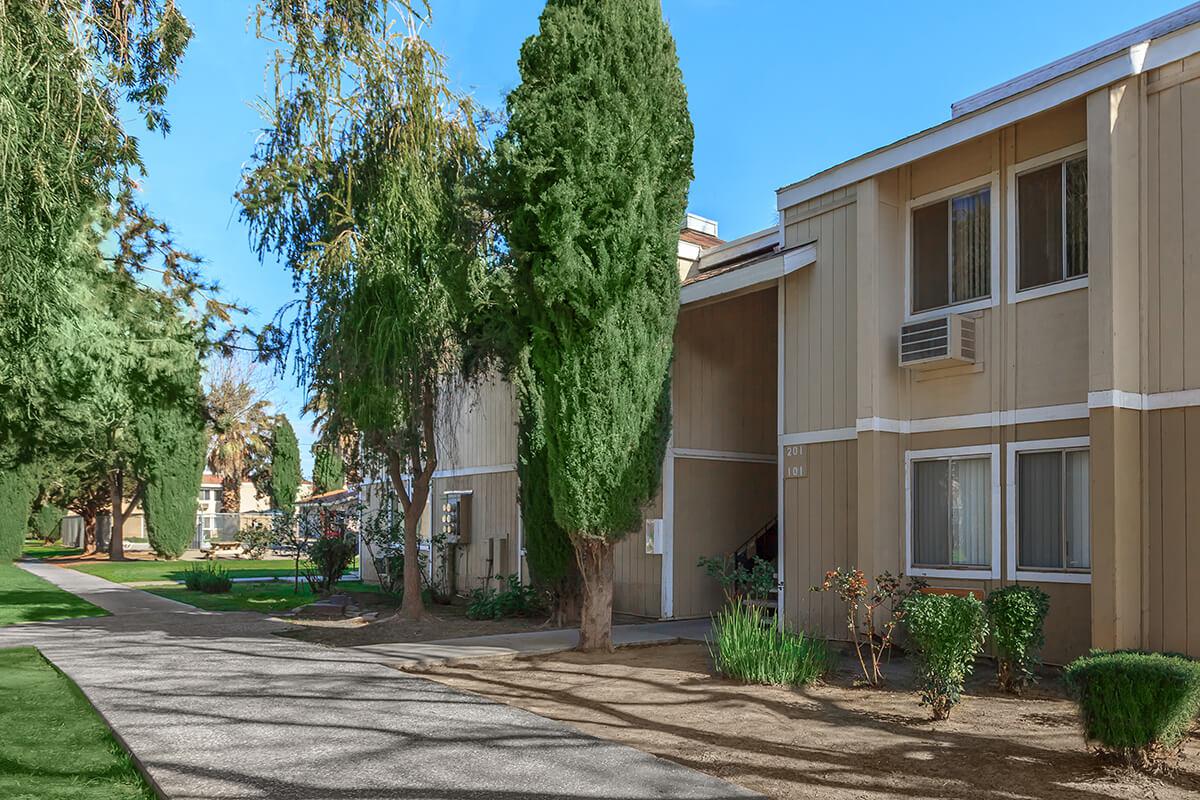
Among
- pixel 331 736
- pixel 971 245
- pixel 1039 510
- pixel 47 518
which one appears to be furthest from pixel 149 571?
pixel 47 518

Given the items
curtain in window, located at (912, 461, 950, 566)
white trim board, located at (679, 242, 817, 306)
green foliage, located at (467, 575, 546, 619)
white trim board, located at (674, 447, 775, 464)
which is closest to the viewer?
curtain in window, located at (912, 461, 950, 566)

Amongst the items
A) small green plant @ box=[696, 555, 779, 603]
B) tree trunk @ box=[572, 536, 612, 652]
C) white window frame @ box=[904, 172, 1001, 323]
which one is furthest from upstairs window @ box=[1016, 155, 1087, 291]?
tree trunk @ box=[572, 536, 612, 652]

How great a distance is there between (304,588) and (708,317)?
12.9m

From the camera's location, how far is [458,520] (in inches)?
758

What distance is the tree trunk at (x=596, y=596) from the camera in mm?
10977

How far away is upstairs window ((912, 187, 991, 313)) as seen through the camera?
10633mm

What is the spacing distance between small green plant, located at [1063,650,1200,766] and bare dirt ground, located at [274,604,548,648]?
337 inches

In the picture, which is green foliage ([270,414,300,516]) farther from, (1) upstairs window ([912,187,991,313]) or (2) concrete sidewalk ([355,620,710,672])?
(1) upstairs window ([912,187,991,313])

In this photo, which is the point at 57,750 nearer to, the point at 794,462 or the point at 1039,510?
the point at 794,462

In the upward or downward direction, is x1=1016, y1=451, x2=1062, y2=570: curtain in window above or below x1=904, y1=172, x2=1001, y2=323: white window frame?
below

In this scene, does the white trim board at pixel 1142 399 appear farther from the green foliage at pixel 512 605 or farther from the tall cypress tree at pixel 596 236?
the green foliage at pixel 512 605

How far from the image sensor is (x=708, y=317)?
1534 cm

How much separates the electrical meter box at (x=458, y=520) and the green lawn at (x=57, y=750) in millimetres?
9967

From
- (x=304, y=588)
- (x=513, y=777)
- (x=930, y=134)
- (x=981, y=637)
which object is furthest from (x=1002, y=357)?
(x=304, y=588)
